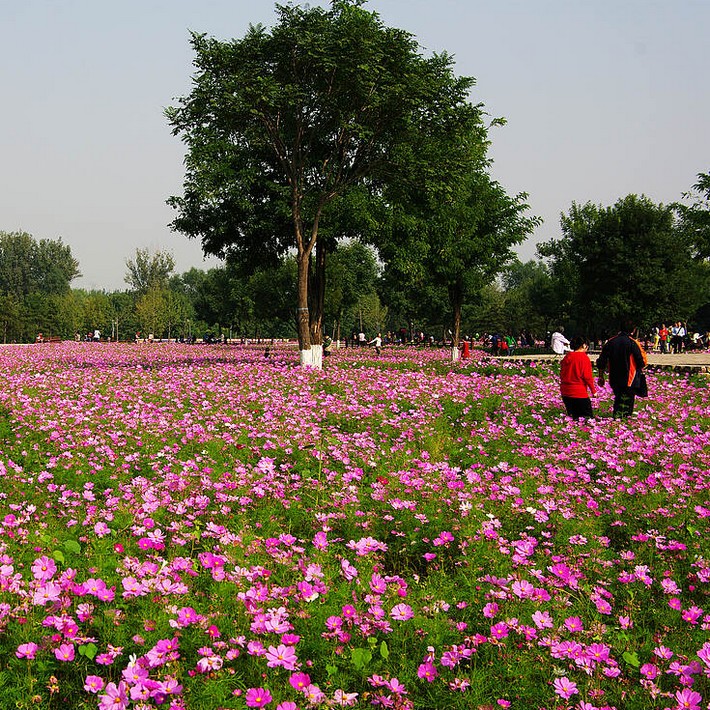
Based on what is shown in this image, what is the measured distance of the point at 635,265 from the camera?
43781 mm

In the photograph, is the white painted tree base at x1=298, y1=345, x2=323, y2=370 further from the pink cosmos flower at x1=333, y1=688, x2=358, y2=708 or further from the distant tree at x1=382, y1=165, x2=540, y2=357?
the pink cosmos flower at x1=333, y1=688, x2=358, y2=708

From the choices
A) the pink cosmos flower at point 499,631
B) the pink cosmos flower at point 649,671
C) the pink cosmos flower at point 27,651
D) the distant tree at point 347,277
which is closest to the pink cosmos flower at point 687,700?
the pink cosmos flower at point 649,671

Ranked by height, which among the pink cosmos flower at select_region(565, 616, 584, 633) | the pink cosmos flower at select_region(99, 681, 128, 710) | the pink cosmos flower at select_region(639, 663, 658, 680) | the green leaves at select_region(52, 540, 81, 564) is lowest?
the pink cosmos flower at select_region(639, 663, 658, 680)

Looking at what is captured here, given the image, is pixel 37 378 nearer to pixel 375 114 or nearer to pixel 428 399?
pixel 428 399

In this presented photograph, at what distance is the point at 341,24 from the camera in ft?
66.9

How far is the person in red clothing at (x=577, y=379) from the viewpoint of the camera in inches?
448

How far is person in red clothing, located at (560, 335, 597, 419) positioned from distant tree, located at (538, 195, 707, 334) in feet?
114

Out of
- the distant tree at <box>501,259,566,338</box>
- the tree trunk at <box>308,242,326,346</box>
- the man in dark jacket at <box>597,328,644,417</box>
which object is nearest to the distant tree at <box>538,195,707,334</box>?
the distant tree at <box>501,259,566,338</box>

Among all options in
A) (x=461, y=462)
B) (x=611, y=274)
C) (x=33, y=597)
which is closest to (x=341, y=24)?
(x=461, y=462)

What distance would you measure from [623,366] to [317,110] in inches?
585

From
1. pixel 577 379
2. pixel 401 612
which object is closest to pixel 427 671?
pixel 401 612

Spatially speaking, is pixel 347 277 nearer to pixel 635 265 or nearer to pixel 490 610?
pixel 635 265

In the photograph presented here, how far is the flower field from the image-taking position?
3.57 m

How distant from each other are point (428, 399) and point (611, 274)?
36290 mm
